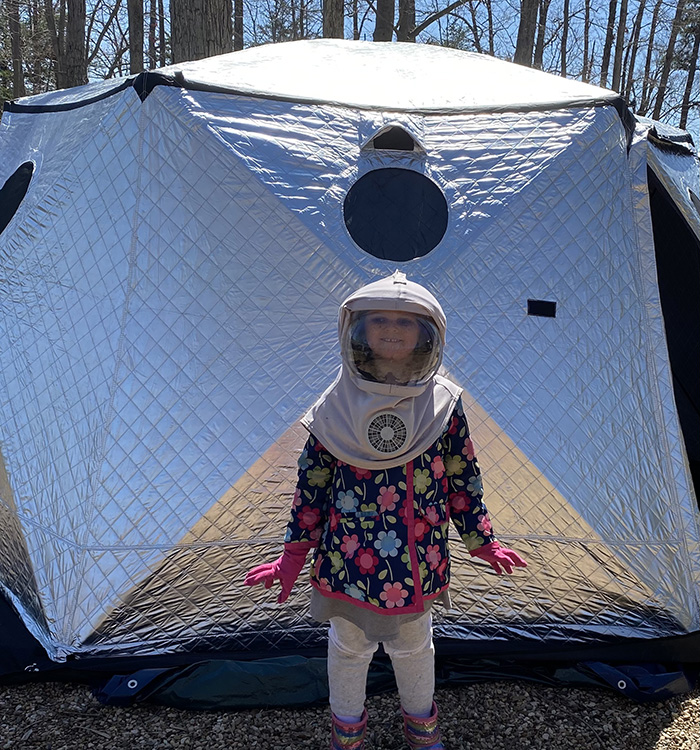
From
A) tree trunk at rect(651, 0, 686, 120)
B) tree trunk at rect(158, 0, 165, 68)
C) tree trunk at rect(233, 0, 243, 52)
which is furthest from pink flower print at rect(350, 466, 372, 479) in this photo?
tree trunk at rect(651, 0, 686, 120)

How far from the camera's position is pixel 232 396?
212cm

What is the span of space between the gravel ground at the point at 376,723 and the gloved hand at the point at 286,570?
25.7 inches

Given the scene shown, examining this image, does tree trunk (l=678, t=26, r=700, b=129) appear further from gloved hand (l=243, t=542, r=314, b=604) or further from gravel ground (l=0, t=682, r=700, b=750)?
gloved hand (l=243, t=542, r=314, b=604)

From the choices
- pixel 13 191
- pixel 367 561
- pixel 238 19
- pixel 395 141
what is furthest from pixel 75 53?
pixel 367 561

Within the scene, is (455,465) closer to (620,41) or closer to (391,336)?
(391,336)

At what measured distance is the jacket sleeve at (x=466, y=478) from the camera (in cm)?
157

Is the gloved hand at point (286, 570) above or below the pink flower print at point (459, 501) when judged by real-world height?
below

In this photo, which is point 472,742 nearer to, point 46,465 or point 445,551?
point 445,551

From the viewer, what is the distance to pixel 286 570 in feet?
5.04

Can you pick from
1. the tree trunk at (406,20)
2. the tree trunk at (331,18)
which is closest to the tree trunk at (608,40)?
the tree trunk at (406,20)

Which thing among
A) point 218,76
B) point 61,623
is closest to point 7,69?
point 218,76

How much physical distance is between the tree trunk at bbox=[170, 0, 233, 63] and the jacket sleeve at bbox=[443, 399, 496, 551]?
4469 mm

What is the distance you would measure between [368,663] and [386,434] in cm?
63

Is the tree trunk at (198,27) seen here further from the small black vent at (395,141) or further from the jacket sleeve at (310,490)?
the jacket sleeve at (310,490)
